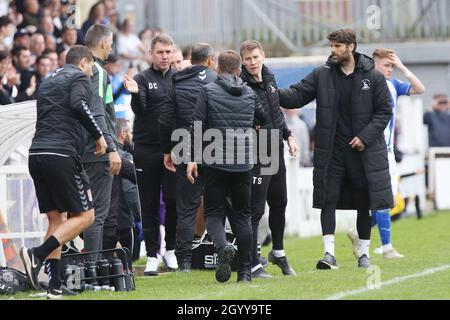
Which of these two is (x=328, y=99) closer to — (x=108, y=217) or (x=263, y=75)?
(x=263, y=75)

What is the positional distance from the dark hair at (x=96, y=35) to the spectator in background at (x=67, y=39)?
23.3ft

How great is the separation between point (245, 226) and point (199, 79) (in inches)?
73.9

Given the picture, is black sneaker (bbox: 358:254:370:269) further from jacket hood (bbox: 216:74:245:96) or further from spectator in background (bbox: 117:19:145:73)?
spectator in background (bbox: 117:19:145:73)

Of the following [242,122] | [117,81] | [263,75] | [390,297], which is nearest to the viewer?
[390,297]

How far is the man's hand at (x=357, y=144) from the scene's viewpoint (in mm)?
11867

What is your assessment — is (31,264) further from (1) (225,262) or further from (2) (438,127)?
(2) (438,127)

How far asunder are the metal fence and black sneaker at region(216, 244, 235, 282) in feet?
50.1

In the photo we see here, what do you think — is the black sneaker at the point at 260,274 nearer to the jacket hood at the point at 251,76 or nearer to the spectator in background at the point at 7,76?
the jacket hood at the point at 251,76

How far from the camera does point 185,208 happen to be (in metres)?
12.2

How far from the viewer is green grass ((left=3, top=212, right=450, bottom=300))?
988cm

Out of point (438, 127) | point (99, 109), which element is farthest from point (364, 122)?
point (438, 127)

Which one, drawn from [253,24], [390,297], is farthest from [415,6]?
[390,297]

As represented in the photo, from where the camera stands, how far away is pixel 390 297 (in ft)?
31.6

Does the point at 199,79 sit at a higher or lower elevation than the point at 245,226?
higher
